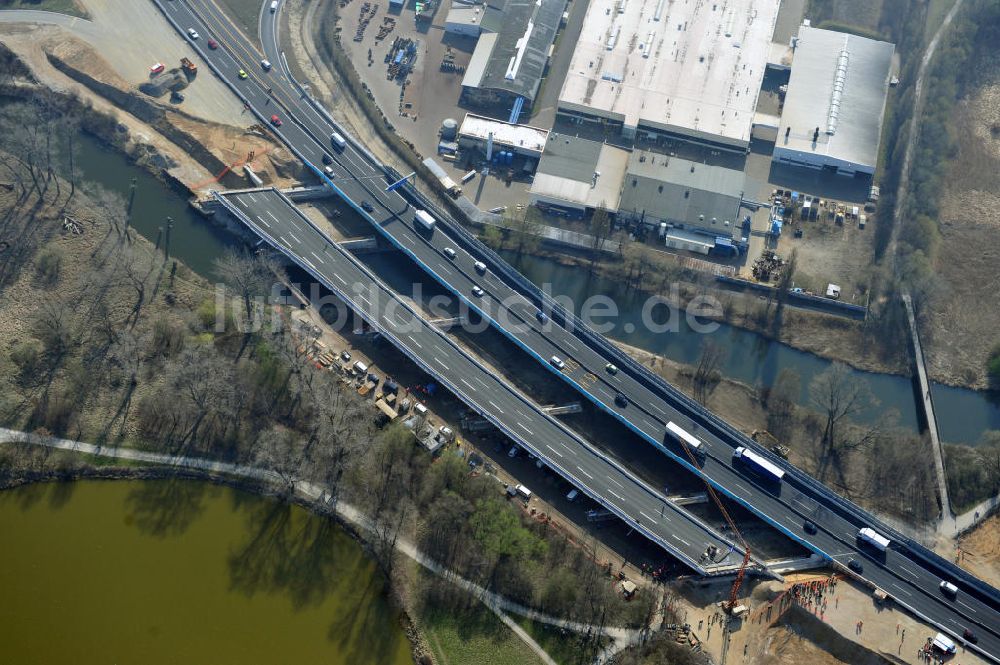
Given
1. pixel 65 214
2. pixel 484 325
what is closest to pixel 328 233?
pixel 484 325

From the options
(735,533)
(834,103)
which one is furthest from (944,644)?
(834,103)

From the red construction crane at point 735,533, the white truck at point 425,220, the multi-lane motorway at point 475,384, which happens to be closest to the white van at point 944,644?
the red construction crane at point 735,533

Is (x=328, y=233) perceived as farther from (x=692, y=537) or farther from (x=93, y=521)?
(x=692, y=537)

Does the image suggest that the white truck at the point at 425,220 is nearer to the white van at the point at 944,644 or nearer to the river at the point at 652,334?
the river at the point at 652,334

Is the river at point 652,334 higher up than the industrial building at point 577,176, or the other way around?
the industrial building at point 577,176

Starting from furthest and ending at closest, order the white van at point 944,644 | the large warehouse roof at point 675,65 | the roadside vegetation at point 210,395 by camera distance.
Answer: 1. the large warehouse roof at point 675,65
2. the roadside vegetation at point 210,395
3. the white van at point 944,644

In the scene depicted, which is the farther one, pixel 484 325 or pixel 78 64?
pixel 78 64
